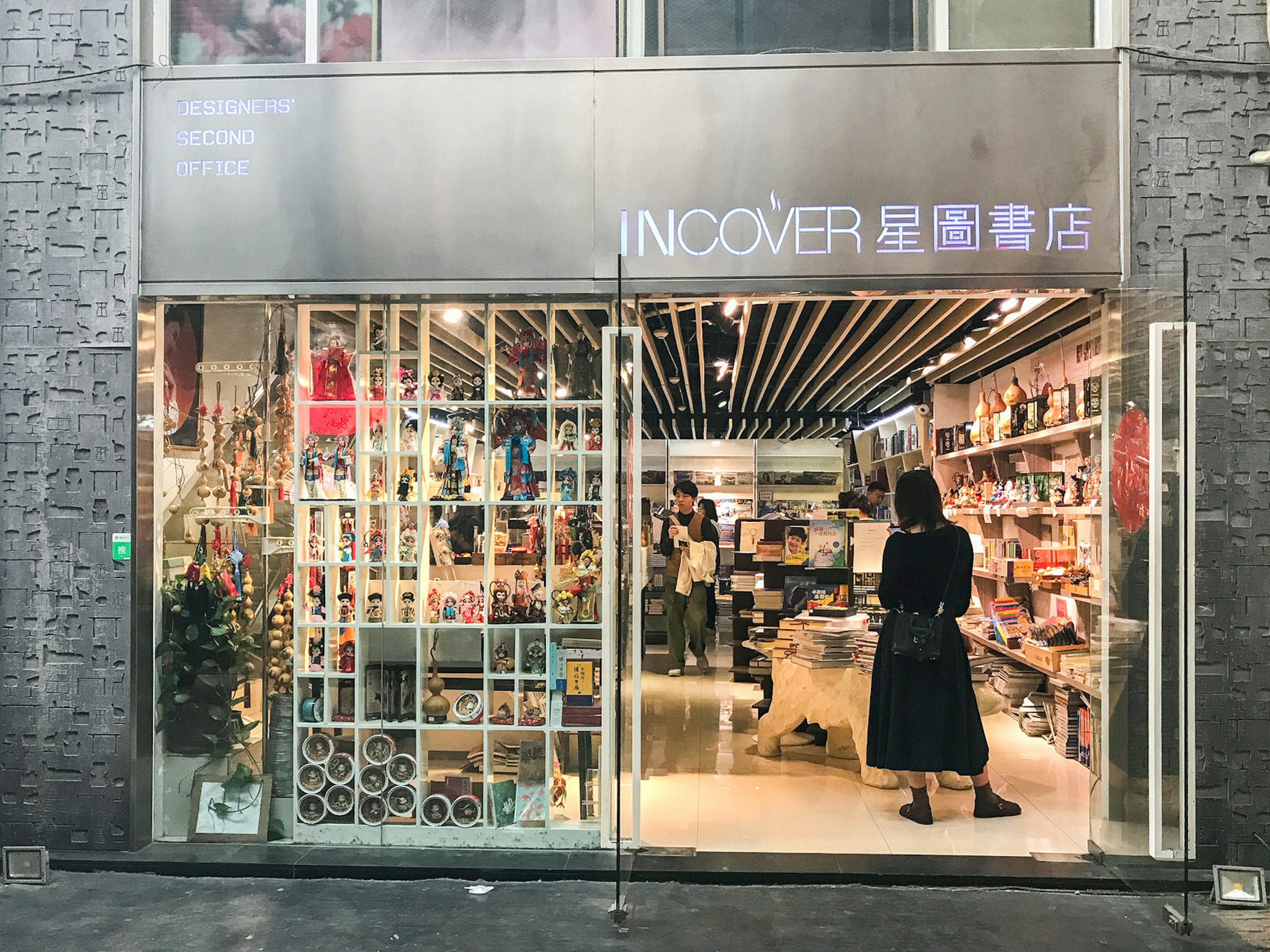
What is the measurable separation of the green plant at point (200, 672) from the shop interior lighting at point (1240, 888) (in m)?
3.95

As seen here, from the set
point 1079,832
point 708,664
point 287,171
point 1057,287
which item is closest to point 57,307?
point 287,171

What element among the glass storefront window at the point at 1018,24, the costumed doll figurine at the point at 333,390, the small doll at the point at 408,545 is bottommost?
the small doll at the point at 408,545

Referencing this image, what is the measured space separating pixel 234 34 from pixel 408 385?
172cm

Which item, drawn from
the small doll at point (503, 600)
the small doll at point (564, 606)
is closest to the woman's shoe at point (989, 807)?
the small doll at point (564, 606)

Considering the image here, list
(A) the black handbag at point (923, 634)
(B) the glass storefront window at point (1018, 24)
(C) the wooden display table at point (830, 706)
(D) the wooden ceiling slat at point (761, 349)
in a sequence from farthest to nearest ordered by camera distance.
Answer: (D) the wooden ceiling slat at point (761, 349)
(C) the wooden display table at point (830, 706)
(A) the black handbag at point (923, 634)
(B) the glass storefront window at point (1018, 24)

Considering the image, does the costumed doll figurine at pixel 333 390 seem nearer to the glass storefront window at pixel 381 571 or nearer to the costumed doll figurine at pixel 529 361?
the glass storefront window at pixel 381 571

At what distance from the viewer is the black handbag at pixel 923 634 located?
457cm

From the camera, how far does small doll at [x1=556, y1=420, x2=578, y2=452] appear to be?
4.35 meters

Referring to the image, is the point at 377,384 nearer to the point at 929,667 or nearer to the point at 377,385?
the point at 377,385

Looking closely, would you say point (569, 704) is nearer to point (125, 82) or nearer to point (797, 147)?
point (797, 147)

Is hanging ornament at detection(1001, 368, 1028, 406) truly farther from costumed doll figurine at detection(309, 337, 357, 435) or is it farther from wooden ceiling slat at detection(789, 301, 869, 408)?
costumed doll figurine at detection(309, 337, 357, 435)

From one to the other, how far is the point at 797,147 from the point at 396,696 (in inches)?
115

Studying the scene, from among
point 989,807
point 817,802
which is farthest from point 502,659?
point 989,807

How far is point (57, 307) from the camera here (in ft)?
14.1
